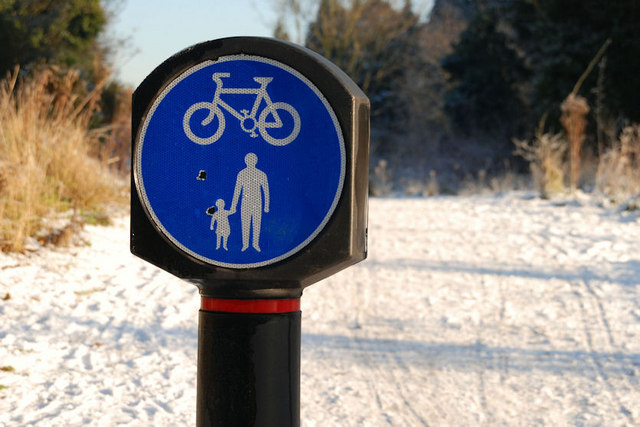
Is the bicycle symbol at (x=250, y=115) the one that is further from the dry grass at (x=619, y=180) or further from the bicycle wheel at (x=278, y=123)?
the dry grass at (x=619, y=180)

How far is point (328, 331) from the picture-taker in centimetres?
376

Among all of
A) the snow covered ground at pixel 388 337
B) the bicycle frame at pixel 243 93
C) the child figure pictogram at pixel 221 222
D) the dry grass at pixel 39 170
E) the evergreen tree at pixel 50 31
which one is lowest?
the snow covered ground at pixel 388 337

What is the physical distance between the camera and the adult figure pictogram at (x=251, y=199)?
46.8 inches

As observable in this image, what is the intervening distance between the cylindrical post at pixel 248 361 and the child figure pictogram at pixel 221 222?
11 cm

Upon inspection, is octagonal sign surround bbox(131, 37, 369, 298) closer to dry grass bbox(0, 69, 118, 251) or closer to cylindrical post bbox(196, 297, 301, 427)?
cylindrical post bbox(196, 297, 301, 427)

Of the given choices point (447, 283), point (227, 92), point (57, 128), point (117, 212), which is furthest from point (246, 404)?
point (117, 212)

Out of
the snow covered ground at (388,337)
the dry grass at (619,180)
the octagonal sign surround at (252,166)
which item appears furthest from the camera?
the dry grass at (619,180)

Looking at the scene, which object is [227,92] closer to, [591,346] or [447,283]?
[591,346]

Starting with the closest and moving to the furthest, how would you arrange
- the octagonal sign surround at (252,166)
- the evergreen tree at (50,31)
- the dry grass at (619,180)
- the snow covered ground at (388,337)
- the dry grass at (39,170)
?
the octagonal sign surround at (252,166) < the snow covered ground at (388,337) < the dry grass at (39,170) < the dry grass at (619,180) < the evergreen tree at (50,31)

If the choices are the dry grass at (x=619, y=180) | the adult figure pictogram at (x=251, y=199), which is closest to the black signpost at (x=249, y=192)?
the adult figure pictogram at (x=251, y=199)

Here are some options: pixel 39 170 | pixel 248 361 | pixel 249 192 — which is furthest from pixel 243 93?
pixel 39 170

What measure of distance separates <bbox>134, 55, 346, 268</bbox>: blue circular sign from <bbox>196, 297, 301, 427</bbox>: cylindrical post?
101 mm

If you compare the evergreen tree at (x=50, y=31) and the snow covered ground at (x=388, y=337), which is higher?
the evergreen tree at (x=50, y=31)

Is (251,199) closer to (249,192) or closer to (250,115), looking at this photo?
(249,192)
